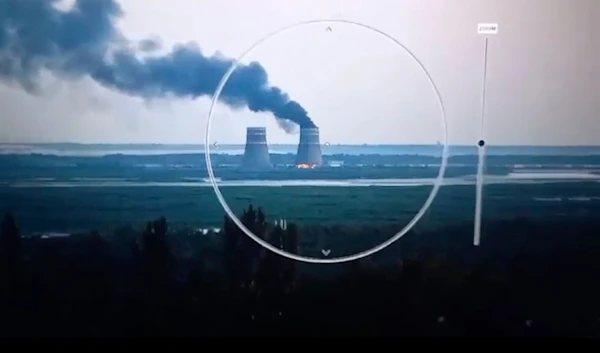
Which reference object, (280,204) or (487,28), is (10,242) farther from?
(487,28)

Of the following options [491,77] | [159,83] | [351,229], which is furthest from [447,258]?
[159,83]

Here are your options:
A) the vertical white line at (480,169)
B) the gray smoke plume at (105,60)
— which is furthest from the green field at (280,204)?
the gray smoke plume at (105,60)

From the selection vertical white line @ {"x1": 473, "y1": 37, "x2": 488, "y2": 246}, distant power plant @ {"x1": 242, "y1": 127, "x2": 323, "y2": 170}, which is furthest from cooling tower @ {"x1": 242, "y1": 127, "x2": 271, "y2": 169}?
vertical white line @ {"x1": 473, "y1": 37, "x2": 488, "y2": 246}

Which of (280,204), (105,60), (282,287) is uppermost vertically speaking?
(105,60)

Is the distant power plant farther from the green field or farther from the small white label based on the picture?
the small white label

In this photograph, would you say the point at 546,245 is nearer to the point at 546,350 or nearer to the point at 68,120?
the point at 546,350

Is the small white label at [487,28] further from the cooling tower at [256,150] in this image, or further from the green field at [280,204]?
the cooling tower at [256,150]
